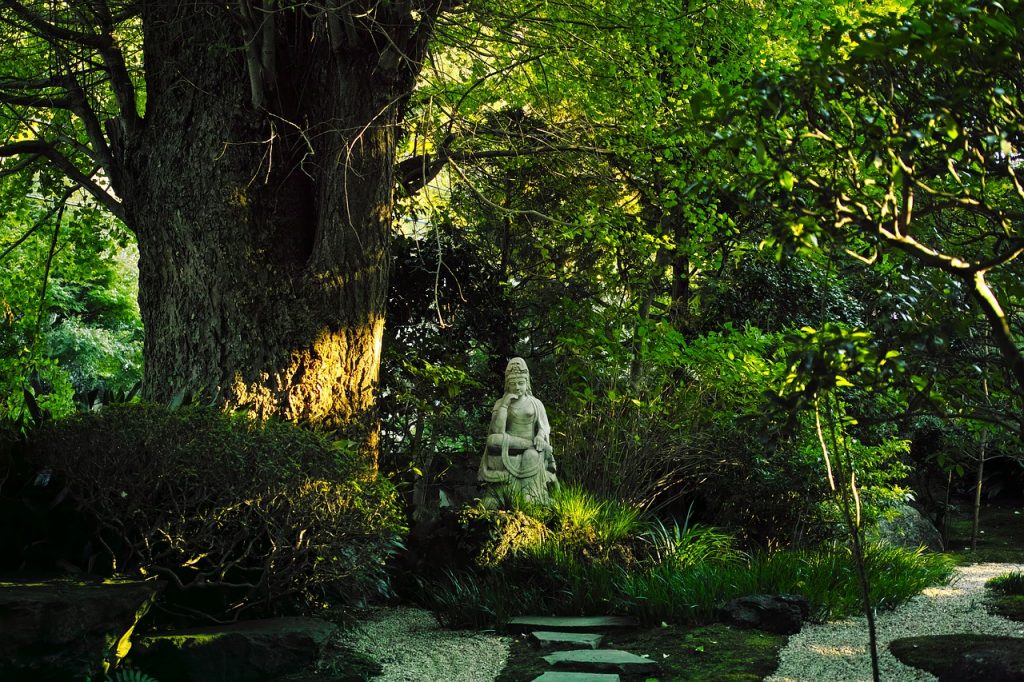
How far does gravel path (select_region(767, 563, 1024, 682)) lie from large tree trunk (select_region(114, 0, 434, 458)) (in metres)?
3.53

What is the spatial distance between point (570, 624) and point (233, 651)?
8.96ft

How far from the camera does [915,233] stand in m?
4.12

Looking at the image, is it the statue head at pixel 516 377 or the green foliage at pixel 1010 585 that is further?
the statue head at pixel 516 377

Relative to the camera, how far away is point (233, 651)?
17.1ft

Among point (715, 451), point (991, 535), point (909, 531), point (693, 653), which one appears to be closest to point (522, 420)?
point (715, 451)

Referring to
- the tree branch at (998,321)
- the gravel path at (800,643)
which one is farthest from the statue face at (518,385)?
the tree branch at (998,321)

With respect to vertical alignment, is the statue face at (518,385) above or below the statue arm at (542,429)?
above

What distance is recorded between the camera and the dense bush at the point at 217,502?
5172mm

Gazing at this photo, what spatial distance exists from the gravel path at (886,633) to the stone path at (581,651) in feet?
3.02

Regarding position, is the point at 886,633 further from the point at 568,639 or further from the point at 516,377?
the point at 516,377

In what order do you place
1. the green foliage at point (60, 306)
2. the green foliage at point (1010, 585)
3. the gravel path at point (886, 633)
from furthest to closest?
the green foliage at point (60, 306) → the green foliage at point (1010, 585) → the gravel path at point (886, 633)

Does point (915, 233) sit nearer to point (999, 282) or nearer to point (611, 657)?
point (999, 282)

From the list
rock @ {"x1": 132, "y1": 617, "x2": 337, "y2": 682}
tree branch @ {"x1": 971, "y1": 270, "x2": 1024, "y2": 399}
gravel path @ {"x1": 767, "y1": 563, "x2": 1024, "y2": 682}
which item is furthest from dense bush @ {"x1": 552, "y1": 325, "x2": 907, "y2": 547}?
tree branch @ {"x1": 971, "y1": 270, "x2": 1024, "y2": 399}

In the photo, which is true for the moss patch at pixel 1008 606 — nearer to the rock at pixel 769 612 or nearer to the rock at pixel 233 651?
the rock at pixel 769 612
